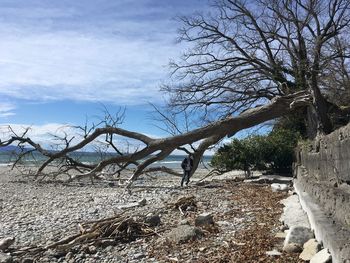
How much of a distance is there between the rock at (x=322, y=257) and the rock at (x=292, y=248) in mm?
672

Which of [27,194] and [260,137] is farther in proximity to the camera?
[260,137]

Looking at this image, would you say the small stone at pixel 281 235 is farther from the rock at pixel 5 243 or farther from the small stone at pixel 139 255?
the rock at pixel 5 243

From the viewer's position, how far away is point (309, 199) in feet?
25.3

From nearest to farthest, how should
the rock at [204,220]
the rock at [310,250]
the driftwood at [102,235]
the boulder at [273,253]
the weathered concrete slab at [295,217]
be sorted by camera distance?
1. the rock at [310,250]
2. the boulder at [273,253]
3. the weathered concrete slab at [295,217]
4. the driftwood at [102,235]
5. the rock at [204,220]

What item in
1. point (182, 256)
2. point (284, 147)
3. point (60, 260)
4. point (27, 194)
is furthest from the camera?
point (284, 147)

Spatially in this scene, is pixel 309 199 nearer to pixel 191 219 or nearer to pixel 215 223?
pixel 215 223

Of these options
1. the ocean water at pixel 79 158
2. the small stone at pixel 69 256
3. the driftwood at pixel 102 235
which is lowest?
the small stone at pixel 69 256

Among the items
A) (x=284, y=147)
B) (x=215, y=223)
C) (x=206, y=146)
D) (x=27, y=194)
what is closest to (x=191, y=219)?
(x=215, y=223)

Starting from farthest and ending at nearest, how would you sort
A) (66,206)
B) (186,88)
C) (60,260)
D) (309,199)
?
(186,88), (66,206), (309,199), (60,260)

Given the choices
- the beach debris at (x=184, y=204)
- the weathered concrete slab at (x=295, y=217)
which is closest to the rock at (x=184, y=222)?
the beach debris at (x=184, y=204)

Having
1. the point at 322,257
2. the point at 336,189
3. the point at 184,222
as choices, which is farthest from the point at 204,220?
the point at 322,257

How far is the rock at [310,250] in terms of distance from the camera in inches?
205

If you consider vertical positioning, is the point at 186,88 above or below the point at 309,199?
above

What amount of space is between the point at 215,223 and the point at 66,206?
584cm
